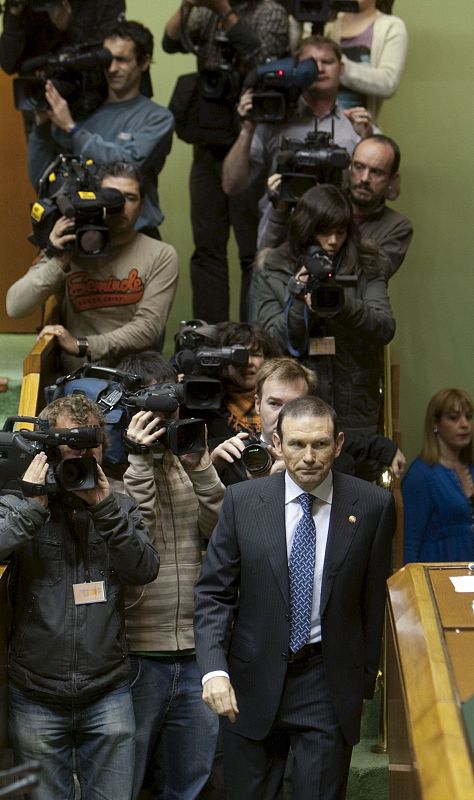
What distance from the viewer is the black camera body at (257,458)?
401 cm

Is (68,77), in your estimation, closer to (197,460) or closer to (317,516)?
(197,460)

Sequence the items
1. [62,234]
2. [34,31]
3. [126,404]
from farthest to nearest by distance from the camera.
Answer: [34,31] → [62,234] → [126,404]

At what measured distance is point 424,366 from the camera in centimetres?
784

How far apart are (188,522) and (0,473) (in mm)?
640

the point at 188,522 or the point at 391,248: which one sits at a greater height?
the point at 391,248

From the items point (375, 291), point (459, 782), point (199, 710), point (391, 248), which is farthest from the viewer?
point (391, 248)

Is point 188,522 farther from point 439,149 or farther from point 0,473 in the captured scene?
point 439,149

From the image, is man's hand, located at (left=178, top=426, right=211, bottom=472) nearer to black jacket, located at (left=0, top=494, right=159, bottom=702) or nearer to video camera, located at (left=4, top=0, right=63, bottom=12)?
black jacket, located at (left=0, top=494, right=159, bottom=702)

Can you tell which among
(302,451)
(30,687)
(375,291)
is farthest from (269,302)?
(30,687)

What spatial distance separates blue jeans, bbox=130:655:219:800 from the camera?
3996 mm

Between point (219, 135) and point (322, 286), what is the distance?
5.39 ft

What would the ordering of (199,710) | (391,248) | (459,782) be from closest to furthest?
1. (459,782)
2. (199,710)
3. (391,248)

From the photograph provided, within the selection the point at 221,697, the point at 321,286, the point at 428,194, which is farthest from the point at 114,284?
the point at 428,194

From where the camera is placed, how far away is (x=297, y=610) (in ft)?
11.7
